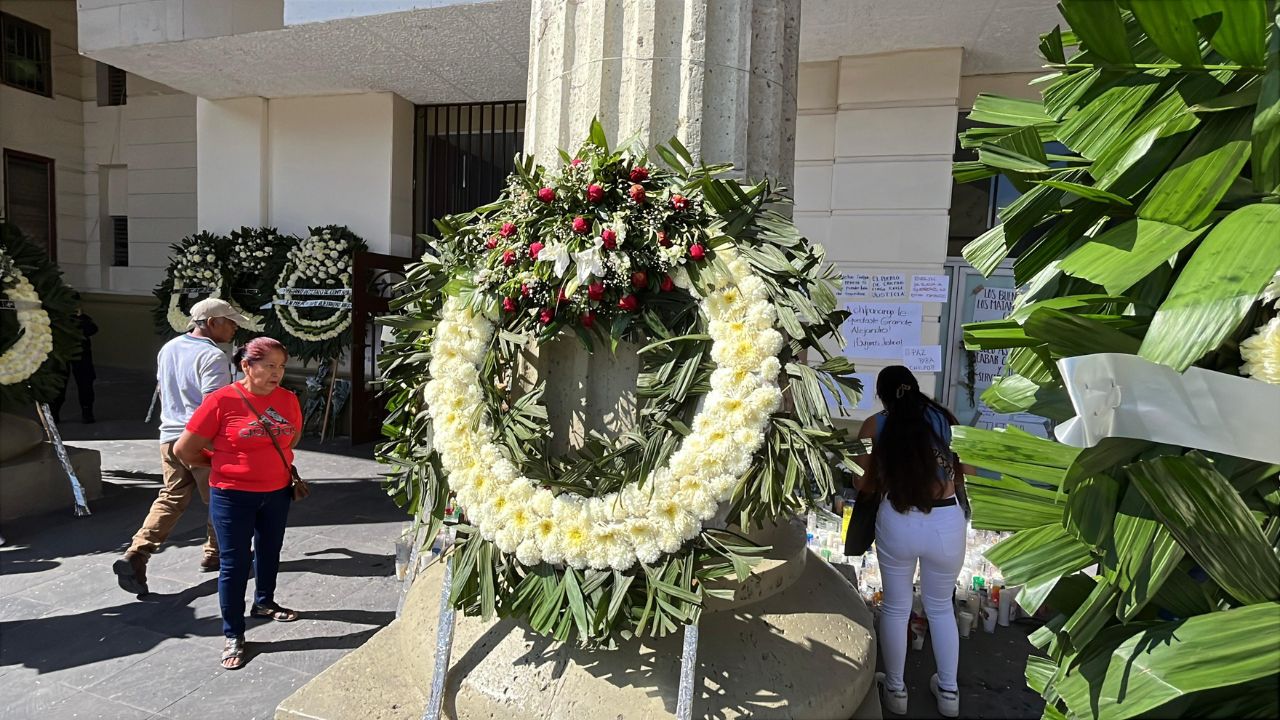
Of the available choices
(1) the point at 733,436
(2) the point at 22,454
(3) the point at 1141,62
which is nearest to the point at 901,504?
(1) the point at 733,436

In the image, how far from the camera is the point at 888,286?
5.59m

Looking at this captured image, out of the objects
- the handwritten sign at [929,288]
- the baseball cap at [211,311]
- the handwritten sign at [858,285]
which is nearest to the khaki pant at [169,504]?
the baseball cap at [211,311]

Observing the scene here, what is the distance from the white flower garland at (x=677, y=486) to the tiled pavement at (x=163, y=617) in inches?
68.9

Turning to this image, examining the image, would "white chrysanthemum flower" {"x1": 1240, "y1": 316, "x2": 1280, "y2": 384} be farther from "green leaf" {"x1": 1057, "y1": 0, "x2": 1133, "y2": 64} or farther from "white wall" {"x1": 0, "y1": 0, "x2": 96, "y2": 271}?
"white wall" {"x1": 0, "y1": 0, "x2": 96, "y2": 271}

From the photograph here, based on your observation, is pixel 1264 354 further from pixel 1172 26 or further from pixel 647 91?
pixel 647 91

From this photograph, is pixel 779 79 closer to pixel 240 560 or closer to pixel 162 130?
pixel 240 560

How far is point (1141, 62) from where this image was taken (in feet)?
2.57

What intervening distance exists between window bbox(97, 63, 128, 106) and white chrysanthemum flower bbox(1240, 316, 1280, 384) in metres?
15.5

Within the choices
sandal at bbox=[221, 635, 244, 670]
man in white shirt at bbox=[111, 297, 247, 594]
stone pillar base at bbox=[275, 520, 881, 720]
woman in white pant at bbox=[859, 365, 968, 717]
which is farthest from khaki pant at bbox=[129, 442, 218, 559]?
woman in white pant at bbox=[859, 365, 968, 717]

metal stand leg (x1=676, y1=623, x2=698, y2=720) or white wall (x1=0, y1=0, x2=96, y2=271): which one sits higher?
white wall (x1=0, y1=0, x2=96, y2=271)

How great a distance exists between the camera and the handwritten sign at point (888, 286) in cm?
555

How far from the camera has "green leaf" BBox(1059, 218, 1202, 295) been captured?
69cm

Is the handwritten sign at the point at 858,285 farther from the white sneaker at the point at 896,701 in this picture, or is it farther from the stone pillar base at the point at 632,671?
the stone pillar base at the point at 632,671

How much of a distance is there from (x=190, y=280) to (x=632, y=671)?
802cm
